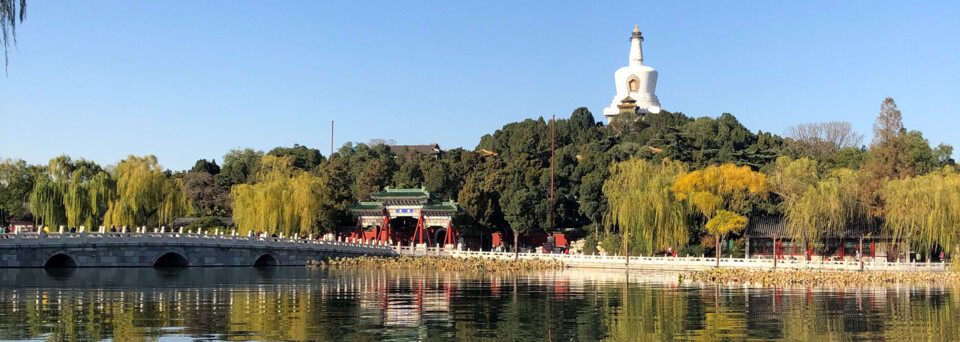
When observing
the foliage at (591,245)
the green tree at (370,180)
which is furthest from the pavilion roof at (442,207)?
the green tree at (370,180)

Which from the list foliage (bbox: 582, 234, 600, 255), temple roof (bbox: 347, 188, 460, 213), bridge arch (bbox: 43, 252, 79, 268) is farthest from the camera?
temple roof (bbox: 347, 188, 460, 213)

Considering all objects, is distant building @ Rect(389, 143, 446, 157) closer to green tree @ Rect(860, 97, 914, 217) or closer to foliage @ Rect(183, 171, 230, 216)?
foliage @ Rect(183, 171, 230, 216)

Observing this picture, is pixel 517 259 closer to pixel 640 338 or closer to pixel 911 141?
pixel 911 141

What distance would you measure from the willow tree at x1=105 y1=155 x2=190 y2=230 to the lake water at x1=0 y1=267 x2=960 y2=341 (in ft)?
40.2

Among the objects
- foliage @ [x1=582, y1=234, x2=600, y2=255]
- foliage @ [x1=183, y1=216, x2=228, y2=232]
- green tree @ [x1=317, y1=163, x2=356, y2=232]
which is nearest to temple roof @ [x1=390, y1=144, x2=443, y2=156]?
green tree @ [x1=317, y1=163, x2=356, y2=232]

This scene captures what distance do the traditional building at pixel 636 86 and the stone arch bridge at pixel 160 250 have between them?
48099 mm

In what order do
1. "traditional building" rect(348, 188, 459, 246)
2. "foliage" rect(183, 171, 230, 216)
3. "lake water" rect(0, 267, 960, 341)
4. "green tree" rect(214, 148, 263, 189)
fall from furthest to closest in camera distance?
"green tree" rect(214, 148, 263, 189)
"foliage" rect(183, 171, 230, 216)
"traditional building" rect(348, 188, 459, 246)
"lake water" rect(0, 267, 960, 341)

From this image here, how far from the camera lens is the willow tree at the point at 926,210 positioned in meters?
44.9

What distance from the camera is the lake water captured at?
895 inches

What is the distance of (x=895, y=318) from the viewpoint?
26.6m

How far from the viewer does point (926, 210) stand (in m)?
45.2

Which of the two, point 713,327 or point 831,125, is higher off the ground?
point 831,125

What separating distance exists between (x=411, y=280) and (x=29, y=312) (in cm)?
1793

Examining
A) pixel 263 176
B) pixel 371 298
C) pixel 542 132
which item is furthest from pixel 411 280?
pixel 542 132
